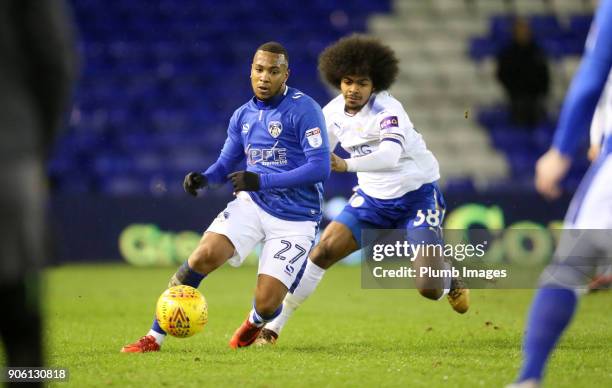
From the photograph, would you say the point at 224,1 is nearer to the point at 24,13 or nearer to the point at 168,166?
the point at 168,166

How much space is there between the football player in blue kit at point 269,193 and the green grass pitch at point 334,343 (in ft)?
1.58

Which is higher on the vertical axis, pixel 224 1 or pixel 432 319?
pixel 224 1

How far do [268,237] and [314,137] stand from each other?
33.1 inches

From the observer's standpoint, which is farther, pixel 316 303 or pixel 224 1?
pixel 224 1

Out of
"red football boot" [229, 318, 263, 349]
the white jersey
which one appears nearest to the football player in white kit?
the white jersey

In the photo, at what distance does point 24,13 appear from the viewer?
276cm

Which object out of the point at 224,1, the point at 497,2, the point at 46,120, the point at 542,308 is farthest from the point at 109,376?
the point at 497,2

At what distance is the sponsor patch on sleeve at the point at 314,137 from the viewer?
7.00m

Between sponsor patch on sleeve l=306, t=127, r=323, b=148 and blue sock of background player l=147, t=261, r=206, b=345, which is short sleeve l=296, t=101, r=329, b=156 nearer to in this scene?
sponsor patch on sleeve l=306, t=127, r=323, b=148

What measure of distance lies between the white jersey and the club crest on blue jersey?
0.83 metres

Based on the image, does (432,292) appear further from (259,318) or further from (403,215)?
(259,318)

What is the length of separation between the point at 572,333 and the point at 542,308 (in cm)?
410

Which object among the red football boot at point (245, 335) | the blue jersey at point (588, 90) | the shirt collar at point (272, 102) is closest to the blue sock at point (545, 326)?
the blue jersey at point (588, 90)

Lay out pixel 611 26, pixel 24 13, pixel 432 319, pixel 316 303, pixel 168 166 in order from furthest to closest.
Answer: pixel 168 166 < pixel 316 303 < pixel 432 319 < pixel 611 26 < pixel 24 13
